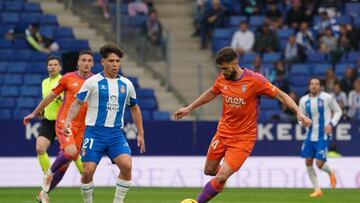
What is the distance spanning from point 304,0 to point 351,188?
9.15m

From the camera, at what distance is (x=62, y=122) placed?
17.3 meters

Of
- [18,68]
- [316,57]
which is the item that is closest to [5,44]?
[18,68]

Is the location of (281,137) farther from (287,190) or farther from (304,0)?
(304,0)

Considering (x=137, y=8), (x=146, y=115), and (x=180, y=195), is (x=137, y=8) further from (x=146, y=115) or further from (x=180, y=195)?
(x=180, y=195)

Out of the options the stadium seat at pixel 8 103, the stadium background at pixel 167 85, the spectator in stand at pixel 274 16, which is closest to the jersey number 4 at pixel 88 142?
the stadium background at pixel 167 85

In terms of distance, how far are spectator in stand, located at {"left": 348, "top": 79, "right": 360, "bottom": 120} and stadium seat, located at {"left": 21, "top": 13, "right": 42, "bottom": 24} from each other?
28.3 feet

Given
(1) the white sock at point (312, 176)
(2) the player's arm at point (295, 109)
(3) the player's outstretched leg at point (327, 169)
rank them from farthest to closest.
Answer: (3) the player's outstretched leg at point (327, 169) → (1) the white sock at point (312, 176) → (2) the player's arm at point (295, 109)

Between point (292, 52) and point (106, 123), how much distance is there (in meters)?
15.3

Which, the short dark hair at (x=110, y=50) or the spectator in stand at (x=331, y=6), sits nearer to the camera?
the short dark hair at (x=110, y=50)

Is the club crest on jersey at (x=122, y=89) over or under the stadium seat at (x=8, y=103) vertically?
over

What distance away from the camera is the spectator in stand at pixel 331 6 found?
30.9 meters

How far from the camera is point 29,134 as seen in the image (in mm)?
26625

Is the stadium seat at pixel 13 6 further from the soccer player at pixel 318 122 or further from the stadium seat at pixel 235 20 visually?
the soccer player at pixel 318 122

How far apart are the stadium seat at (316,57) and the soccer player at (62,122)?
1308cm
